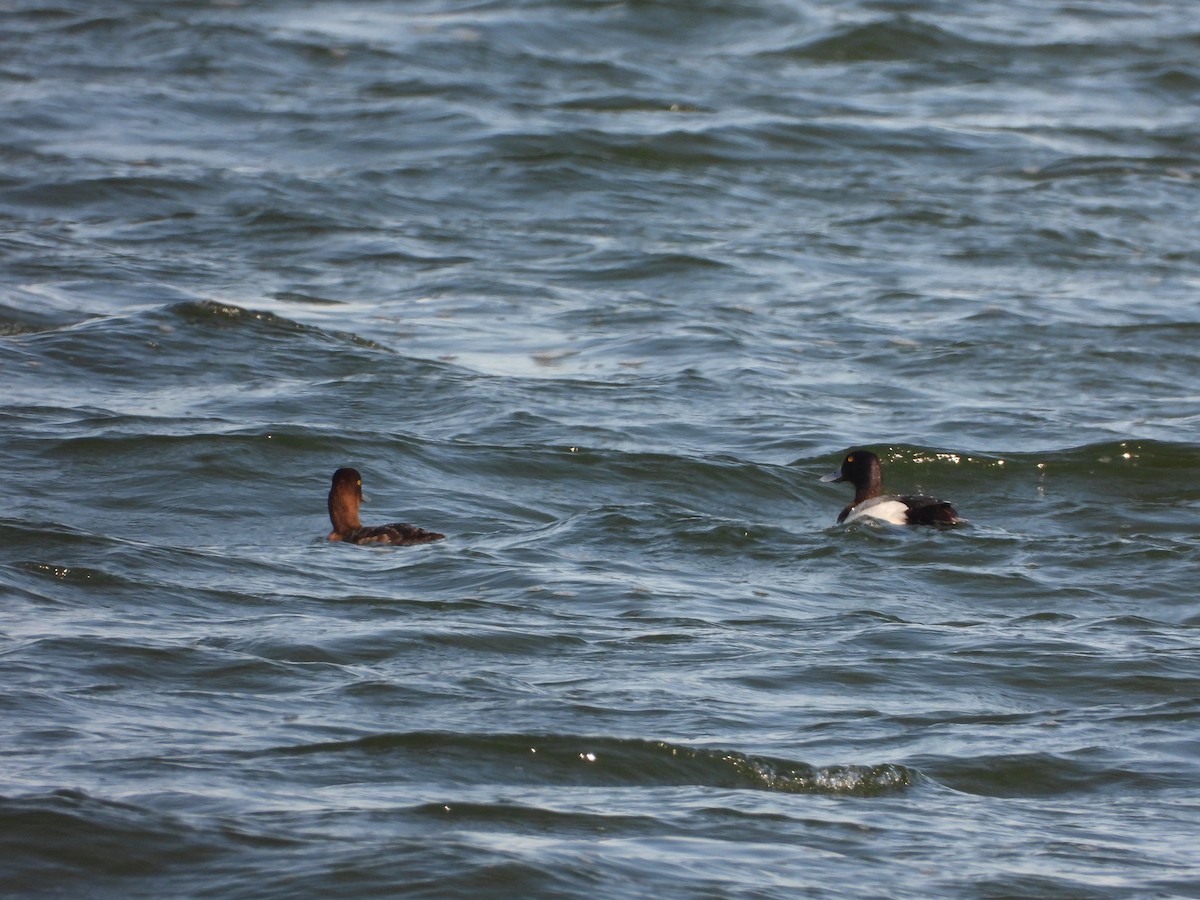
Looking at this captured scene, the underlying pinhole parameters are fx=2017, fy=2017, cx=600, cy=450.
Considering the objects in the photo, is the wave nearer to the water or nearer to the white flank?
the water

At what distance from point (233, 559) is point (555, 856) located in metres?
3.85

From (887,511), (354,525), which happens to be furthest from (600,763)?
(887,511)

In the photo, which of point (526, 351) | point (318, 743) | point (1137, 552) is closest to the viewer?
point (318, 743)

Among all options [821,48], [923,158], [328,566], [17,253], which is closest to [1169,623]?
[328,566]

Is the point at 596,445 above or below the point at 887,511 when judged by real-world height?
above

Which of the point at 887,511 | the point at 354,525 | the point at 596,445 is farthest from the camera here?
the point at 596,445

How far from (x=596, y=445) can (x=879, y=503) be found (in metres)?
1.88

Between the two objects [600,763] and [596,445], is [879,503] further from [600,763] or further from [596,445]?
[600,763]

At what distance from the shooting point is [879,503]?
1034cm

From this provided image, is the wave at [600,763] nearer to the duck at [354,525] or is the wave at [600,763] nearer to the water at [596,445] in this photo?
the water at [596,445]

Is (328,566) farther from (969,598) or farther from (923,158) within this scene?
(923,158)

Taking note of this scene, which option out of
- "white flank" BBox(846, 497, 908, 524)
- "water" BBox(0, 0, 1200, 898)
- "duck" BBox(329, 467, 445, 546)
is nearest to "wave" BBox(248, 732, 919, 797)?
"water" BBox(0, 0, 1200, 898)

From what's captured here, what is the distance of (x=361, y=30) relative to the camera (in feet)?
77.6

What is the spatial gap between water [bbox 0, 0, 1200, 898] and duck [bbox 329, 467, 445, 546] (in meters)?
0.15
